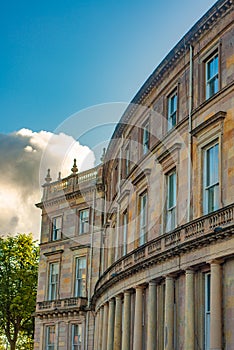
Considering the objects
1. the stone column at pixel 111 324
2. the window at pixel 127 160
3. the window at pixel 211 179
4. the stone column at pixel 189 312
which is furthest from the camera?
the window at pixel 127 160

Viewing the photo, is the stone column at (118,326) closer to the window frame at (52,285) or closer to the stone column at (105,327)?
the stone column at (105,327)

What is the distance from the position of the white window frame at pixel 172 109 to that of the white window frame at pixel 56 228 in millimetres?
23268

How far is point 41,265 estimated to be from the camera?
174 feet

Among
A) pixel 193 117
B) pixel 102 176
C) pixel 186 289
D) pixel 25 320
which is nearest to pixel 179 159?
pixel 193 117

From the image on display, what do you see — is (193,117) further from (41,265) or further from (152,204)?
(41,265)

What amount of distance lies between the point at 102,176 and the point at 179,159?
67.5ft

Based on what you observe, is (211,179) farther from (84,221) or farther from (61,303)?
(61,303)

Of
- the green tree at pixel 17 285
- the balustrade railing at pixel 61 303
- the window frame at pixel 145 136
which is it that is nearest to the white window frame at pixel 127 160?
the window frame at pixel 145 136

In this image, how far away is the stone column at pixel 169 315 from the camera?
25.1 metres

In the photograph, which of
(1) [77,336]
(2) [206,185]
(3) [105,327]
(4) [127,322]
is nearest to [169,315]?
(2) [206,185]

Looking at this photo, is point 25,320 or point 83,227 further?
point 25,320

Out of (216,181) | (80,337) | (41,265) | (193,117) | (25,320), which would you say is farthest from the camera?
(25,320)

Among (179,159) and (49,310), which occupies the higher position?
(179,159)

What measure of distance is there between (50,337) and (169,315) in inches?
1053
